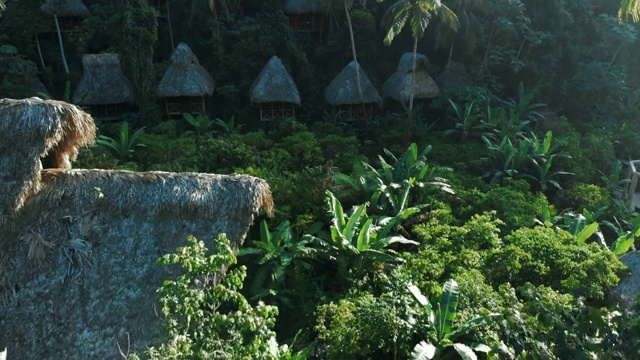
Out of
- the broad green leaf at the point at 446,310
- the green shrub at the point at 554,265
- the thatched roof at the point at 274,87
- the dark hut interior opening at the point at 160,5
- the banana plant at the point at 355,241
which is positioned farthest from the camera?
the dark hut interior opening at the point at 160,5

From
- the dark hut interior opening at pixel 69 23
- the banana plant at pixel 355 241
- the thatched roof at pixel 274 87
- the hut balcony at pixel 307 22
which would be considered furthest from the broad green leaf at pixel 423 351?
the dark hut interior opening at pixel 69 23

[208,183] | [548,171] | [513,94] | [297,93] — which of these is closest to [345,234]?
[208,183]

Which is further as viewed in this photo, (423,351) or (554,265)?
(554,265)

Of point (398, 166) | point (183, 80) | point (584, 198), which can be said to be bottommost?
point (584, 198)

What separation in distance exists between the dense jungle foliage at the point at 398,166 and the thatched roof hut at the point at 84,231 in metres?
0.81

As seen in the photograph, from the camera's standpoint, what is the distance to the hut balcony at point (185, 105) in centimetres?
1975

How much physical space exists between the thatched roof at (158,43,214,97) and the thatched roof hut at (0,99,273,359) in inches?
359

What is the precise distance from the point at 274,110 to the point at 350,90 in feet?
7.98

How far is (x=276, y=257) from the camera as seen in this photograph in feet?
35.3

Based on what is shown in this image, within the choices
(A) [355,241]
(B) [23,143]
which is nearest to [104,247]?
(B) [23,143]

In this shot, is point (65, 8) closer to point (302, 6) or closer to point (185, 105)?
point (185, 105)

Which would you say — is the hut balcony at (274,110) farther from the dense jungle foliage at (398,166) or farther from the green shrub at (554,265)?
the green shrub at (554,265)

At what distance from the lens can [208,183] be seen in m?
9.83

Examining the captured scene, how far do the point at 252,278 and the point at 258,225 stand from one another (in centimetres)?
146
